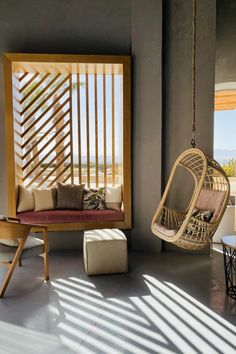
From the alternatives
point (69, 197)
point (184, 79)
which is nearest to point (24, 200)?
point (69, 197)

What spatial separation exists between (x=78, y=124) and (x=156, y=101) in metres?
1.44

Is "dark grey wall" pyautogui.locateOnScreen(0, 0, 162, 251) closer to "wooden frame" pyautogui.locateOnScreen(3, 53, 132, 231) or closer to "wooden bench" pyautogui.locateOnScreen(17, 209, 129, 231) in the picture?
"wooden frame" pyautogui.locateOnScreen(3, 53, 132, 231)

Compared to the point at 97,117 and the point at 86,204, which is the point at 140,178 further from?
the point at 97,117

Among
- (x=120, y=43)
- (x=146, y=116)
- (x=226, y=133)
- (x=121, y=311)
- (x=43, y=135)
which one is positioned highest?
(x=120, y=43)

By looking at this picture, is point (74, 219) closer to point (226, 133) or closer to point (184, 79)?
point (184, 79)

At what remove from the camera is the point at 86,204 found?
520 cm

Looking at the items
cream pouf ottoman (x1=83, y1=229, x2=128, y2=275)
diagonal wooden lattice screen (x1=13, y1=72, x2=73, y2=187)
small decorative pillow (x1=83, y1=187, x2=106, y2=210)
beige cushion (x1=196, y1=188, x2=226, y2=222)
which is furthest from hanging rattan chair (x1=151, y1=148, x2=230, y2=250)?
diagonal wooden lattice screen (x1=13, y1=72, x2=73, y2=187)

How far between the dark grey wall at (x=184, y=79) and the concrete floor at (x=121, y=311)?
1571mm

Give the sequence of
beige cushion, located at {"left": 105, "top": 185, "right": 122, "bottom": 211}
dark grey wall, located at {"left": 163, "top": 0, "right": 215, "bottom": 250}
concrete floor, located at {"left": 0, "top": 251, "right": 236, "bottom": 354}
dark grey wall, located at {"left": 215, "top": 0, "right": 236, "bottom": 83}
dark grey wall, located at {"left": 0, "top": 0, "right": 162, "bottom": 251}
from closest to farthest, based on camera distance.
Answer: concrete floor, located at {"left": 0, "top": 251, "right": 236, "bottom": 354}, dark grey wall, located at {"left": 163, "top": 0, "right": 215, "bottom": 250}, dark grey wall, located at {"left": 0, "top": 0, "right": 162, "bottom": 251}, beige cushion, located at {"left": 105, "top": 185, "right": 122, "bottom": 211}, dark grey wall, located at {"left": 215, "top": 0, "right": 236, "bottom": 83}

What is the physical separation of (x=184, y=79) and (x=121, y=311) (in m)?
3.45

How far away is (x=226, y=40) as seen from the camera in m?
5.93

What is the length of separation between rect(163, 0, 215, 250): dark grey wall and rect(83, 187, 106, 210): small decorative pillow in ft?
3.92

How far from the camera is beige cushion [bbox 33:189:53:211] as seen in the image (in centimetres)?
507

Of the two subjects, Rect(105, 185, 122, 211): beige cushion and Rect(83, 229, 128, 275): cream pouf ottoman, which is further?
Rect(105, 185, 122, 211): beige cushion
